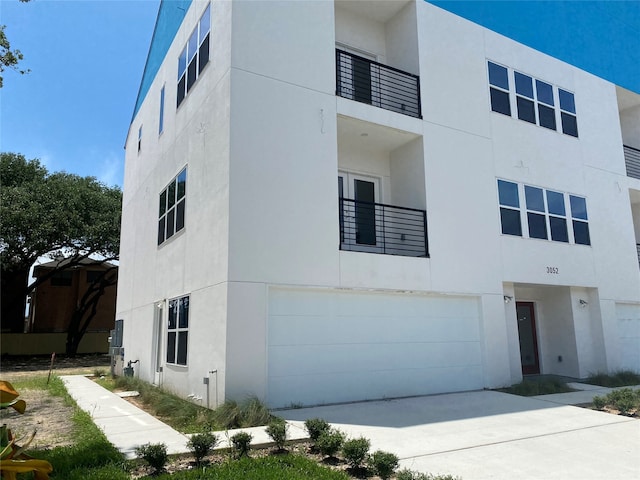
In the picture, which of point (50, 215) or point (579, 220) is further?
point (50, 215)

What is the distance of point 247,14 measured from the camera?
32.4 ft

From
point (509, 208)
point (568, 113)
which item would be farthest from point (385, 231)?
point (568, 113)

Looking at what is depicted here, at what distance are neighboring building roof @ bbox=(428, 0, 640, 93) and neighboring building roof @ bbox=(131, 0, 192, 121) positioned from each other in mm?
7472

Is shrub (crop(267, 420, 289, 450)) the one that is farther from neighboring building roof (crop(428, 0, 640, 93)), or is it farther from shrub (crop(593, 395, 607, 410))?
neighboring building roof (crop(428, 0, 640, 93))

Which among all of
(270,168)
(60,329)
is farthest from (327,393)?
(60,329)

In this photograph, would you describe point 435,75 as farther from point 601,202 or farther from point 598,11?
point 601,202

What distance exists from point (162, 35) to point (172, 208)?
6990mm

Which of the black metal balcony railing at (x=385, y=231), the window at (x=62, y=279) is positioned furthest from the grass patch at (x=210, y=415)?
the window at (x=62, y=279)

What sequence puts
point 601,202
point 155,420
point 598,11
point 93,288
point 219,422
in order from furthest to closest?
point 93,288
point 601,202
point 598,11
point 155,420
point 219,422

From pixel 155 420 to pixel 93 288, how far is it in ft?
76.3

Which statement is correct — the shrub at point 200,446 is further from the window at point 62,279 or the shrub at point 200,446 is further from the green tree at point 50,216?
the window at point 62,279

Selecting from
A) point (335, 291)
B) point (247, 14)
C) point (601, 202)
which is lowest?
point (335, 291)

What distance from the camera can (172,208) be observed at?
12.9 meters

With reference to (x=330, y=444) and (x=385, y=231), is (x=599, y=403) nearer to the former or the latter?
(x=385, y=231)
